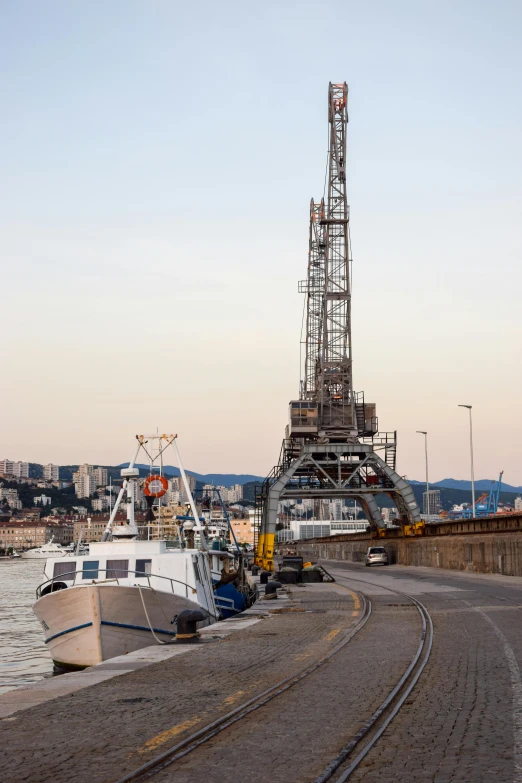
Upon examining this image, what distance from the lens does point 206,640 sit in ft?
78.1

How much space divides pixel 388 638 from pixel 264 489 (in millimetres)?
56781

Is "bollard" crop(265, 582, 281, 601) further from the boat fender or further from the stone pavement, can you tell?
the stone pavement

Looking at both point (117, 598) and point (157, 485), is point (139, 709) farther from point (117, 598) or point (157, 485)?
point (157, 485)

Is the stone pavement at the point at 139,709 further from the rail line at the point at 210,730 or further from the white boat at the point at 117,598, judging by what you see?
the white boat at the point at 117,598

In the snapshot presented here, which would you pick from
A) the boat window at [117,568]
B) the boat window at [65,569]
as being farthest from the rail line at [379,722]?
the boat window at [65,569]

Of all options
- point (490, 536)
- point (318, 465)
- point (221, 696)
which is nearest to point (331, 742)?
point (221, 696)

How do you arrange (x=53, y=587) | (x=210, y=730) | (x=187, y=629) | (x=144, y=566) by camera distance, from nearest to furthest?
(x=210, y=730) → (x=187, y=629) → (x=53, y=587) → (x=144, y=566)

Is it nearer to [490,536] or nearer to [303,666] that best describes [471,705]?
[303,666]

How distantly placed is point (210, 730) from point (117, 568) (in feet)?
59.8

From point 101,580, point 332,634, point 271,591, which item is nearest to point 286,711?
point 332,634

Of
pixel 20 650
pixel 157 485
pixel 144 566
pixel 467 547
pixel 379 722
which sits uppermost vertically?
pixel 157 485

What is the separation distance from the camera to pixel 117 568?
29266 millimetres

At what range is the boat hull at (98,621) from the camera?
25094mm

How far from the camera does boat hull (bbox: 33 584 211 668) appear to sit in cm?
2509
